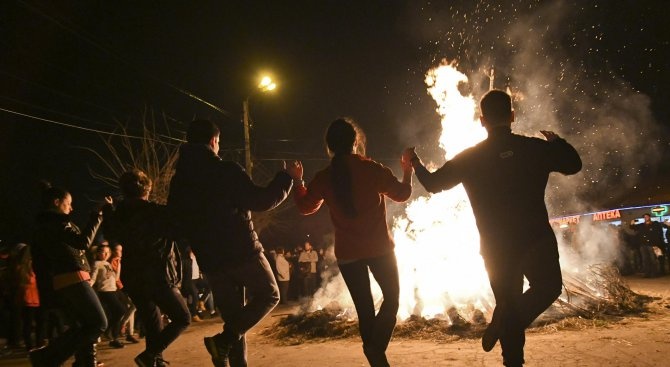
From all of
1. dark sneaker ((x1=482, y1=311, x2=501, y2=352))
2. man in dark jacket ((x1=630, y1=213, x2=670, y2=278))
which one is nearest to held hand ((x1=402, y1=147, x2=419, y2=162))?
dark sneaker ((x1=482, y1=311, x2=501, y2=352))

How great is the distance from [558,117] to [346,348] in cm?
1292

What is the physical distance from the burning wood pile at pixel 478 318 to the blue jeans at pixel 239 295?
3.70m

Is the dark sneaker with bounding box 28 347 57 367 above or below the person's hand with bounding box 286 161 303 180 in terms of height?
below

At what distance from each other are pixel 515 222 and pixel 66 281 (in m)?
3.94

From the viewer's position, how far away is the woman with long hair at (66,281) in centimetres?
412

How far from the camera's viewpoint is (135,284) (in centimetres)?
400

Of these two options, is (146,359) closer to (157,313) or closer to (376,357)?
(157,313)

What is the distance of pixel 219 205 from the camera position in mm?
3521

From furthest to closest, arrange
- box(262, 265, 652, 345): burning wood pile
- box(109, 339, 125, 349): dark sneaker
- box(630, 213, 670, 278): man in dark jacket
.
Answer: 1. box(630, 213, 670, 278): man in dark jacket
2. box(109, 339, 125, 349): dark sneaker
3. box(262, 265, 652, 345): burning wood pile

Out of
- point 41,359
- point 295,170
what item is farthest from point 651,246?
point 41,359

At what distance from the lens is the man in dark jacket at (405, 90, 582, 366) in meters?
3.13

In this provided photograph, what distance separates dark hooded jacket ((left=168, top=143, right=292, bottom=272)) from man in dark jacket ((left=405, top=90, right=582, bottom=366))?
5.05 ft

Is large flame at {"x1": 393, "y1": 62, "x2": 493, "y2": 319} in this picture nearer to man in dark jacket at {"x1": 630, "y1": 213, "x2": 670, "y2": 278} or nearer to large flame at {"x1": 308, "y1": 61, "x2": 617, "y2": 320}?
large flame at {"x1": 308, "y1": 61, "x2": 617, "y2": 320}

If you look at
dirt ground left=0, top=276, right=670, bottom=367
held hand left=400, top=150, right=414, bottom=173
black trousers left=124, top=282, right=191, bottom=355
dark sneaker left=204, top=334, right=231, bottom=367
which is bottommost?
dirt ground left=0, top=276, right=670, bottom=367
